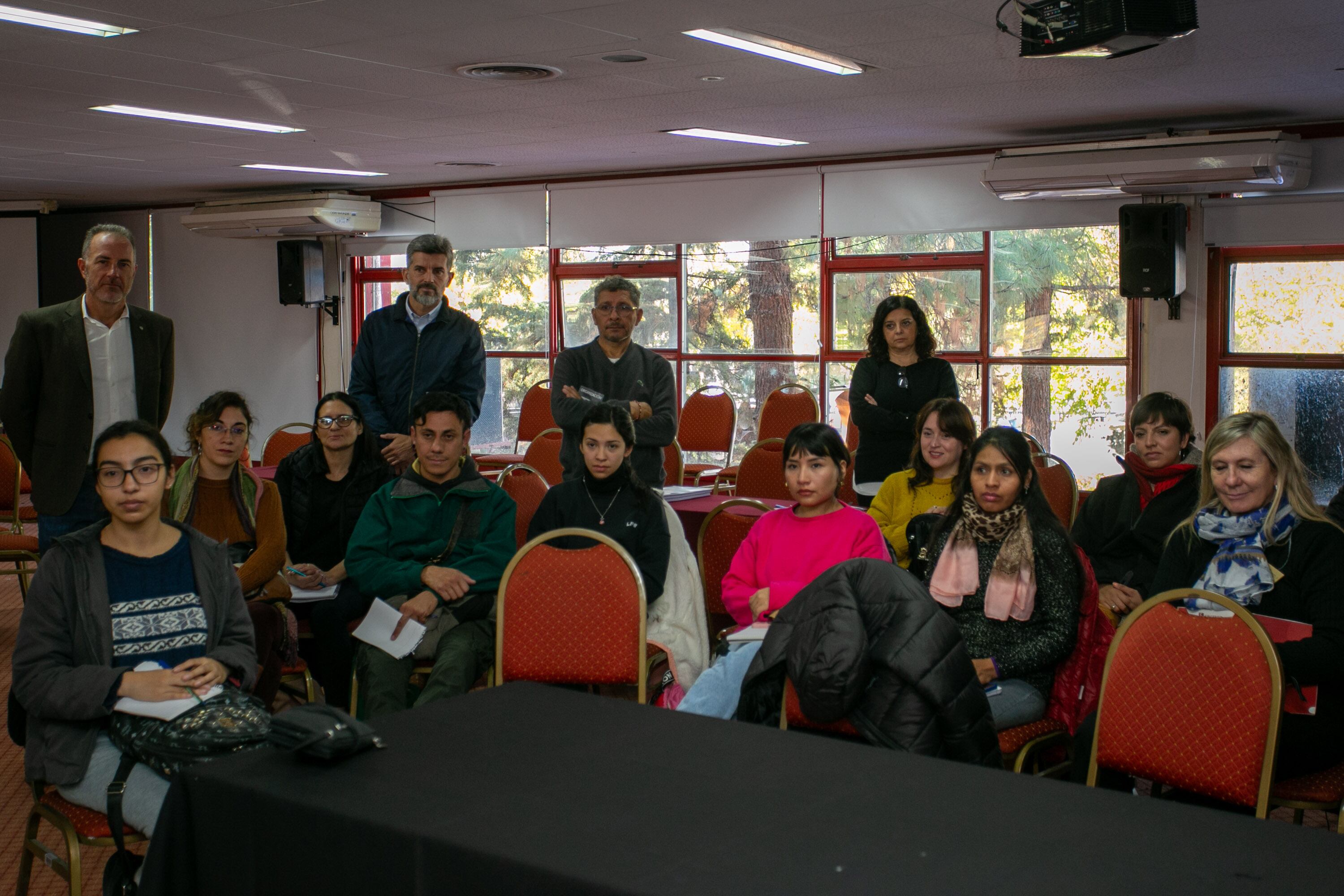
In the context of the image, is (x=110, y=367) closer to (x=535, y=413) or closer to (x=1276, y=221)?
(x=535, y=413)

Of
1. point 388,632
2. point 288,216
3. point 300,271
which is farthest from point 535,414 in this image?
point 388,632

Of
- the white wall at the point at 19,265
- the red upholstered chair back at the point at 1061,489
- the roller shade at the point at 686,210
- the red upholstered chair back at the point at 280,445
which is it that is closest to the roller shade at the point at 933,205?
the roller shade at the point at 686,210

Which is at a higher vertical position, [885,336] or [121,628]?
[885,336]

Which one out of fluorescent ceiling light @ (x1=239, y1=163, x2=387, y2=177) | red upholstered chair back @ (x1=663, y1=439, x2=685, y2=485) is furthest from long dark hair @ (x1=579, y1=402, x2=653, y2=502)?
fluorescent ceiling light @ (x1=239, y1=163, x2=387, y2=177)

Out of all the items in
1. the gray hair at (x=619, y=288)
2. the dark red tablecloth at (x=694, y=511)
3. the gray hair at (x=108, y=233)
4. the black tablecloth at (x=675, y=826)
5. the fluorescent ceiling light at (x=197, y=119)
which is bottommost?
the black tablecloth at (x=675, y=826)

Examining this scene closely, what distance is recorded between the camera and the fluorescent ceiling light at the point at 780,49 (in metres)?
4.00

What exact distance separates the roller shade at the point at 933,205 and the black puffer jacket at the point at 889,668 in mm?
4857

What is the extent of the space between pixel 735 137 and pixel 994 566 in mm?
4056

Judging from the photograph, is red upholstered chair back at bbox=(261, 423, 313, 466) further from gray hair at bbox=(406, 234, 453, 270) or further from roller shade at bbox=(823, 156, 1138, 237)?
roller shade at bbox=(823, 156, 1138, 237)

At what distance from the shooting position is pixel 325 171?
8102mm

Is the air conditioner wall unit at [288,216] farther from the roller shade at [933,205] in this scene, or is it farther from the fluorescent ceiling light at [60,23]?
the fluorescent ceiling light at [60,23]

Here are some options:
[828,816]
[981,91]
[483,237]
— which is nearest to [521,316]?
[483,237]

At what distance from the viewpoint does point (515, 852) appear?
5.26 ft

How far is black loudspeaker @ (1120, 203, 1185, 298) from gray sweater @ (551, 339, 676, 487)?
2.89m
